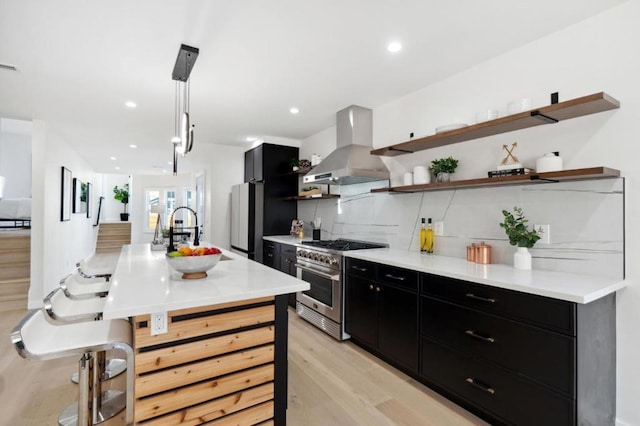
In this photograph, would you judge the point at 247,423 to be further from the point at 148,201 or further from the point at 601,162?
the point at 148,201

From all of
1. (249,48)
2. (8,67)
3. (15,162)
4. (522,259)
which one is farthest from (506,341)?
(15,162)

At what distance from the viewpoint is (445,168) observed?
283cm

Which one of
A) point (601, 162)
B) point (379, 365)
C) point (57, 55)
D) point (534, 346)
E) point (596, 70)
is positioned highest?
point (57, 55)

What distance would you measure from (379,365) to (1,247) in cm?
569

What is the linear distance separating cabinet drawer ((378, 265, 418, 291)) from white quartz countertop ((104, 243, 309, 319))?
1.01 meters

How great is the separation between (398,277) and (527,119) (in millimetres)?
1463

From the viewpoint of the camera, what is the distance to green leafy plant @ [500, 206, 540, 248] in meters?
2.18

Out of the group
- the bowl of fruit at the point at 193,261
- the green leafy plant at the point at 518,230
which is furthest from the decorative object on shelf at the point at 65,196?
the green leafy plant at the point at 518,230

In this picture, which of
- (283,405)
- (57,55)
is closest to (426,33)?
(283,405)

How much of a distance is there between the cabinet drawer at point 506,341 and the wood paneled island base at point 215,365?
114cm

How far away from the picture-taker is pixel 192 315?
155 centimetres

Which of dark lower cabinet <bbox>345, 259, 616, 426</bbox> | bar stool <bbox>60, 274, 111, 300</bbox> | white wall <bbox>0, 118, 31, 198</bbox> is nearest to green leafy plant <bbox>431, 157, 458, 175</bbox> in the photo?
dark lower cabinet <bbox>345, 259, 616, 426</bbox>

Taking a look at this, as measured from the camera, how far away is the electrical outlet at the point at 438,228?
298 cm

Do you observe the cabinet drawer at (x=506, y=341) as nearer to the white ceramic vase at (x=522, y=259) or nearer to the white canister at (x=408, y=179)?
the white ceramic vase at (x=522, y=259)
